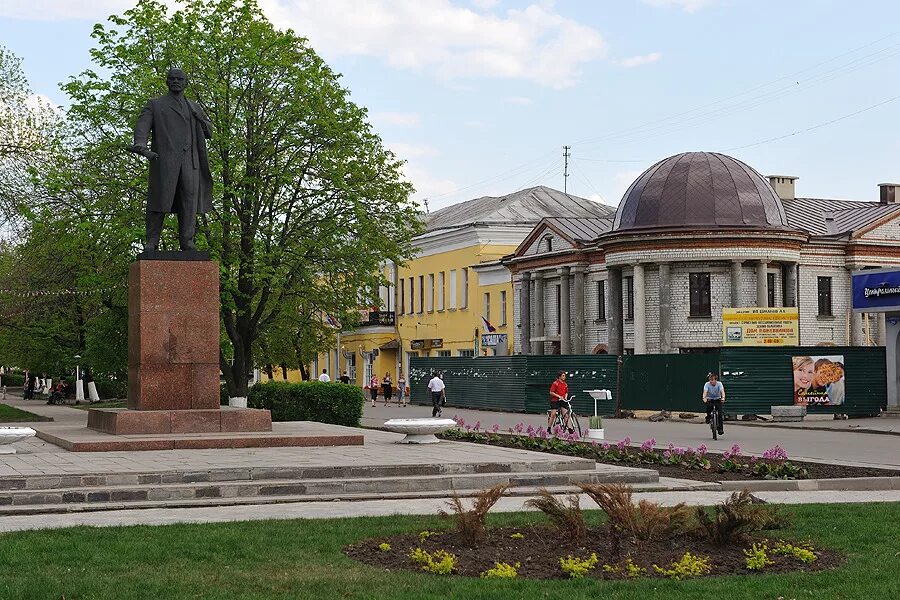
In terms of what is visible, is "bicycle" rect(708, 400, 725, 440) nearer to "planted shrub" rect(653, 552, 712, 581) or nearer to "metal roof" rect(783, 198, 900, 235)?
"planted shrub" rect(653, 552, 712, 581)

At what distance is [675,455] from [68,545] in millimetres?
11931

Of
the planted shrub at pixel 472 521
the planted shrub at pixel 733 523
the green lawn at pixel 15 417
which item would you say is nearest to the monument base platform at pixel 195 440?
the planted shrub at pixel 472 521

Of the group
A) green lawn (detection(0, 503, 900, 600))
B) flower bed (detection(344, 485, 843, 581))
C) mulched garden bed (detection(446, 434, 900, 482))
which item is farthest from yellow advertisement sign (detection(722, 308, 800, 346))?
flower bed (detection(344, 485, 843, 581))

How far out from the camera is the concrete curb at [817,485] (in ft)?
59.8

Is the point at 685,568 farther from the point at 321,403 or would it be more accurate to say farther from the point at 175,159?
the point at 321,403

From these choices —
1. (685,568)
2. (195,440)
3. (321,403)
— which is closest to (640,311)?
(321,403)

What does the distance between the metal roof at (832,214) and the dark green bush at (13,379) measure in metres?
72.0

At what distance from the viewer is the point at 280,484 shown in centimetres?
1648

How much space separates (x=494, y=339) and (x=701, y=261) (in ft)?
42.1

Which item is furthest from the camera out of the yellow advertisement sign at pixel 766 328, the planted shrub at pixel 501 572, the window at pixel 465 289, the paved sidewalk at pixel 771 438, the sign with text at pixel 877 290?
the window at pixel 465 289

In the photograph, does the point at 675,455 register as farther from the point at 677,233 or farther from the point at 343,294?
the point at 677,233

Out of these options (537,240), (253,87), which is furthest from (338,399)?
(537,240)

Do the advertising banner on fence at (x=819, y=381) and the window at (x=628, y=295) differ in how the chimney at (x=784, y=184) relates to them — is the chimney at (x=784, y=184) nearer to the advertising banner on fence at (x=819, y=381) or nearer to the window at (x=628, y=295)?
the window at (x=628, y=295)

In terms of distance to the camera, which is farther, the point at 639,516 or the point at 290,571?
the point at 639,516
